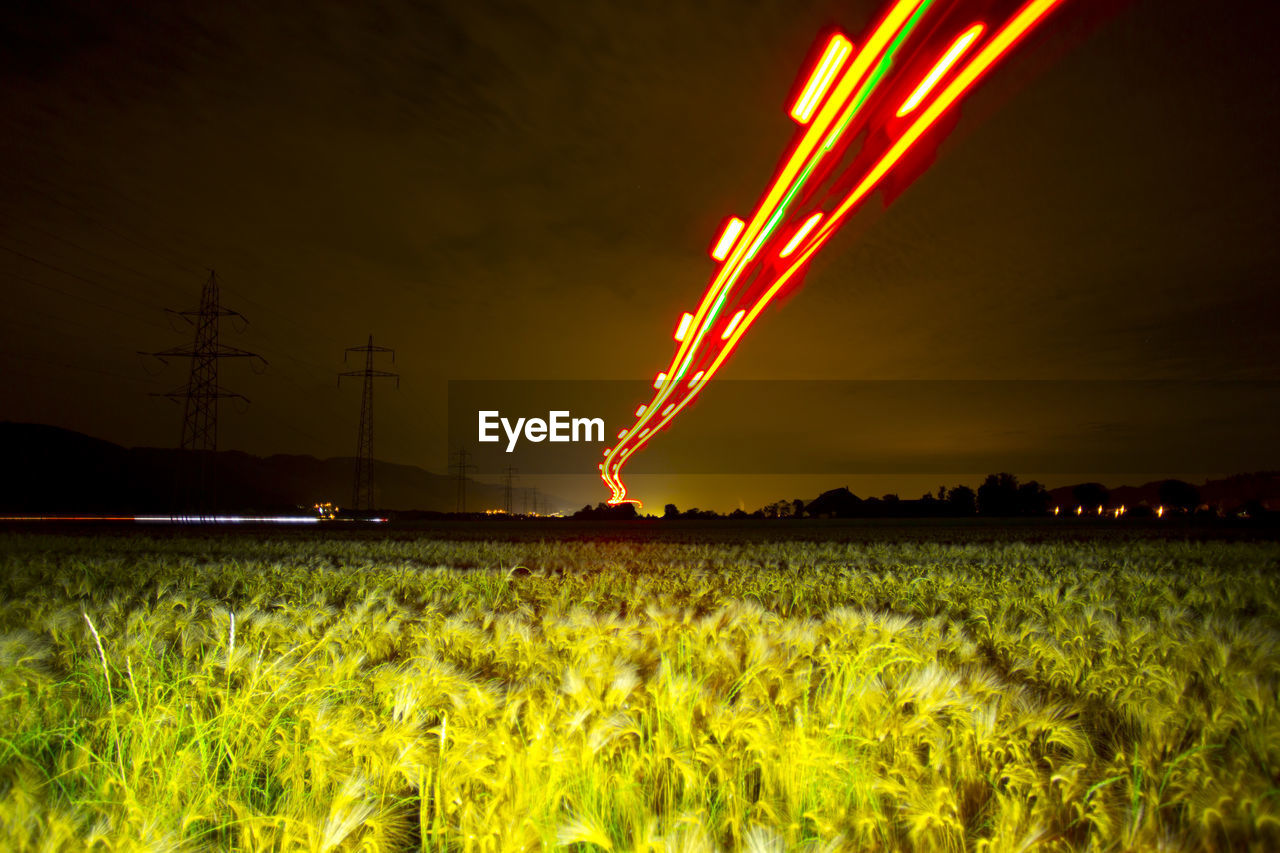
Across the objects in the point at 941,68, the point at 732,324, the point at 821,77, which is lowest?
the point at 941,68

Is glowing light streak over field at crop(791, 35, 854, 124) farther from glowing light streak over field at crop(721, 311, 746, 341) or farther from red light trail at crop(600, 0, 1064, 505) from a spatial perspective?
glowing light streak over field at crop(721, 311, 746, 341)

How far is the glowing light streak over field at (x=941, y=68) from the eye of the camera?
3268mm

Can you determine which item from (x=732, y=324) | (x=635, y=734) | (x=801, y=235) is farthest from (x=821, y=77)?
(x=732, y=324)

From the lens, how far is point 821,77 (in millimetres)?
3771

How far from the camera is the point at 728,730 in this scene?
269 cm

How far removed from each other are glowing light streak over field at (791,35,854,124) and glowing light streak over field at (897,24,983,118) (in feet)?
1.41

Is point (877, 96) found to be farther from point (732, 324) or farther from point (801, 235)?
point (732, 324)

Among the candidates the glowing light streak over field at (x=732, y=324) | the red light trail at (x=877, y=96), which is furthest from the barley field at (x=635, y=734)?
the glowing light streak over field at (x=732, y=324)

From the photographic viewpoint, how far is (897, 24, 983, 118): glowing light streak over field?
327cm

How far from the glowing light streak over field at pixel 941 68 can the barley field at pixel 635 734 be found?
300 cm

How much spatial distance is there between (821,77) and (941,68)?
0.63 meters

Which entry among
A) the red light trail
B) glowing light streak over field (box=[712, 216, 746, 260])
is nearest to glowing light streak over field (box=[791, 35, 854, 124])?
the red light trail

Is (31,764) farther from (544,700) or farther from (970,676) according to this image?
(970,676)

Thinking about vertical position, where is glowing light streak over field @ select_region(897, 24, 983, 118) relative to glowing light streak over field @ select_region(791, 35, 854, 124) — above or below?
below
